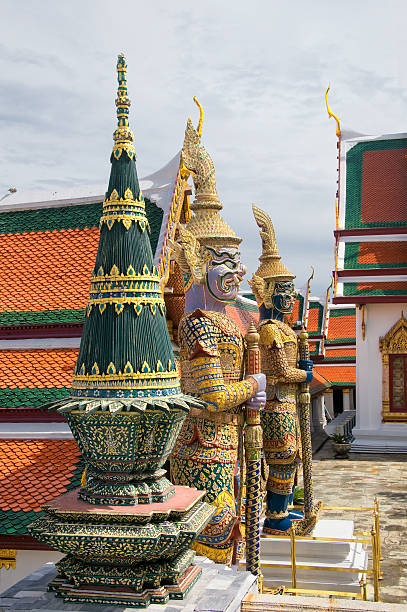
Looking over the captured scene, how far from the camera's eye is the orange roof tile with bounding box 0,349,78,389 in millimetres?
8109

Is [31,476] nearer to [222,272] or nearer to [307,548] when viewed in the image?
[222,272]

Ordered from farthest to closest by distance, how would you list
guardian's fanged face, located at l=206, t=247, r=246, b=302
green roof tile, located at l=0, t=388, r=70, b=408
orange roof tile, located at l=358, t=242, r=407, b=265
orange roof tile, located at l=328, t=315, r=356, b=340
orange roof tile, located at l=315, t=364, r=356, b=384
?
orange roof tile, located at l=328, t=315, r=356, b=340, orange roof tile, located at l=315, t=364, r=356, b=384, orange roof tile, located at l=358, t=242, r=407, b=265, green roof tile, located at l=0, t=388, r=70, b=408, guardian's fanged face, located at l=206, t=247, r=246, b=302

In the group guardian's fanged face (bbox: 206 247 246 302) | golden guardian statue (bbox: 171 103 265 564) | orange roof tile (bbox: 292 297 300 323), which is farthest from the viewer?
orange roof tile (bbox: 292 297 300 323)

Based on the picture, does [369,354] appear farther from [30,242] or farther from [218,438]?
[218,438]

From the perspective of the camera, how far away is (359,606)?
4227mm

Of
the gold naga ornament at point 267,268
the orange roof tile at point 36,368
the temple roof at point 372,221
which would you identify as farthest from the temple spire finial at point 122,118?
the temple roof at point 372,221

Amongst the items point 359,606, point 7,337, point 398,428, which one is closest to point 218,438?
point 359,606

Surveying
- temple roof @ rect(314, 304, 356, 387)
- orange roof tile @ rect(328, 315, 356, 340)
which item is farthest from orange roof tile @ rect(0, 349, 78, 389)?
orange roof tile @ rect(328, 315, 356, 340)

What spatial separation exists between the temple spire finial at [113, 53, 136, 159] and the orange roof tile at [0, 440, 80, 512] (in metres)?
3.61

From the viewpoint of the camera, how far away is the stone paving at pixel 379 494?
952 centimetres

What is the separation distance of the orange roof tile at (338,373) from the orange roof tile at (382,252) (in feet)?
23.1

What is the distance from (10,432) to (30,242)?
3.36m

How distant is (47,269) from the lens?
31.8 feet

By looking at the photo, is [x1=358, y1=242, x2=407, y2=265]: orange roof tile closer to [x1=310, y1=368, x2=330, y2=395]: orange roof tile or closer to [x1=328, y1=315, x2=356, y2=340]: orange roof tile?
[x1=310, y1=368, x2=330, y2=395]: orange roof tile
